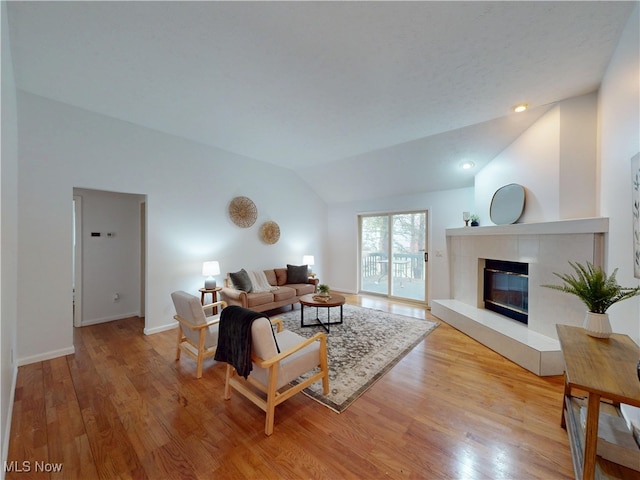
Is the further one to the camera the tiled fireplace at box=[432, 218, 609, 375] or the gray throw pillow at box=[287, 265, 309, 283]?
the gray throw pillow at box=[287, 265, 309, 283]

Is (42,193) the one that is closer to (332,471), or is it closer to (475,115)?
(332,471)

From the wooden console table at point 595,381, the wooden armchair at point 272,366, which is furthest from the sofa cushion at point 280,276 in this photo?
the wooden console table at point 595,381

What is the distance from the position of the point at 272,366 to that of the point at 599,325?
2.26 m

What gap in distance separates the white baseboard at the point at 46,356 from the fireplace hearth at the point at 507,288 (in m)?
5.68

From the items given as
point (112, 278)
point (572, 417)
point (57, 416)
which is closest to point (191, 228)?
point (112, 278)

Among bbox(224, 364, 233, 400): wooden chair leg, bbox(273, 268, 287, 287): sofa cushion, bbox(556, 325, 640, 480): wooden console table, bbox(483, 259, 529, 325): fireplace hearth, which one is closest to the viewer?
bbox(556, 325, 640, 480): wooden console table

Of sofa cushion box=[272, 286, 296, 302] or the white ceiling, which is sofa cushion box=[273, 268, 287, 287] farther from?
the white ceiling

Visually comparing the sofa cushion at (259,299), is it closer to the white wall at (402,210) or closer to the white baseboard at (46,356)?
the white baseboard at (46,356)

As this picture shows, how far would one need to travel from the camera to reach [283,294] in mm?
4504

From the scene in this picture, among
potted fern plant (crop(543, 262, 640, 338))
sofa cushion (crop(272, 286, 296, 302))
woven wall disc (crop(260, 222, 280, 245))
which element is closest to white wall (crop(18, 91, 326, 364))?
woven wall disc (crop(260, 222, 280, 245))

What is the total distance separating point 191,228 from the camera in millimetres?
4090

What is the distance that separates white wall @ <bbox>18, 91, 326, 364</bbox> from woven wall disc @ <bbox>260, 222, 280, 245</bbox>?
0.12 metres

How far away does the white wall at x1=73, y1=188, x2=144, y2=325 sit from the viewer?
153 inches

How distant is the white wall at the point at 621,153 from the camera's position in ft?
5.86
